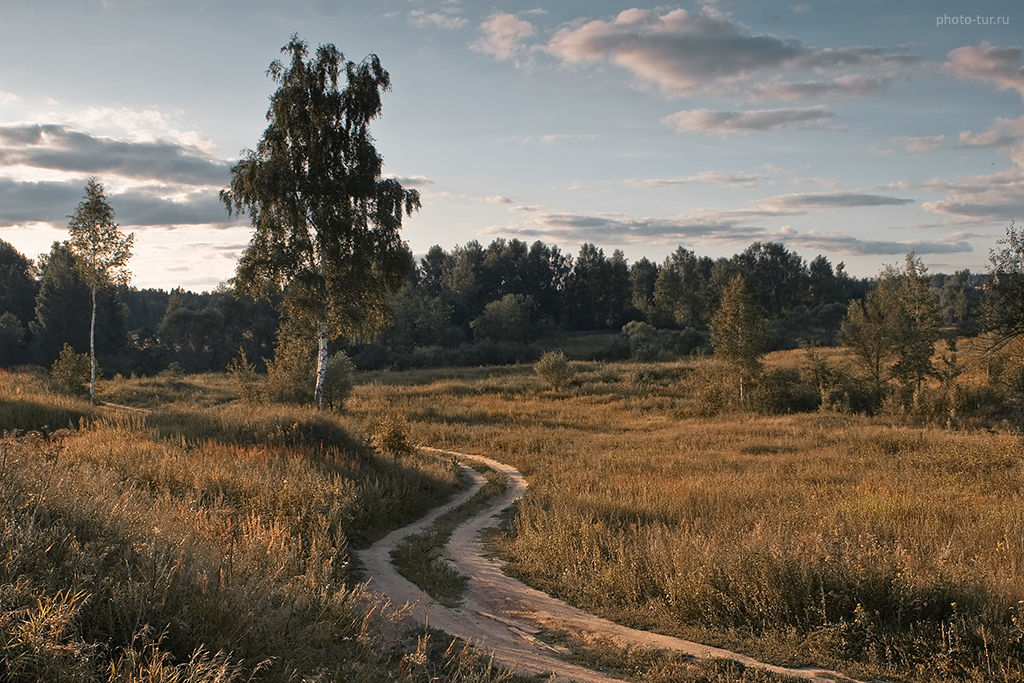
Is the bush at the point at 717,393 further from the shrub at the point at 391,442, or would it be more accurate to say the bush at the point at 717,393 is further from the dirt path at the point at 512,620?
the dirt path at the point at 512,620

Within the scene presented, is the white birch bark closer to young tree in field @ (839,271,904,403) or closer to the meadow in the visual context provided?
the meadow

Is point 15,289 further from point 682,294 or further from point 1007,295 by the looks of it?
point 1007,295

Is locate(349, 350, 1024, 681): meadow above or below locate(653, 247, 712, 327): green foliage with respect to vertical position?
below

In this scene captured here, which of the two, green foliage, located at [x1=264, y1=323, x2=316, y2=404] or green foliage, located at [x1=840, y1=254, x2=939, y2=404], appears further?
green foliage, located at [x1=840, y1=254, x2=939, y2=404]

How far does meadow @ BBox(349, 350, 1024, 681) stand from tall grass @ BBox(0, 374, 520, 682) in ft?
9.49

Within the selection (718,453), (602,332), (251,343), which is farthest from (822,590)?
(602,332)

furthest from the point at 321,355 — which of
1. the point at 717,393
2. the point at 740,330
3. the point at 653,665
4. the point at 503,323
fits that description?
the point at 503,323

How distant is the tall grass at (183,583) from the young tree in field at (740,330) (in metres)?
25.3

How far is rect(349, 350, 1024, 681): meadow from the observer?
267 inches

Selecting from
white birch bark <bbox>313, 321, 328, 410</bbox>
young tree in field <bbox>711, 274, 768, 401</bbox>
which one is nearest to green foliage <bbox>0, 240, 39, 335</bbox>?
white birch bark <bbox>313, 321, 328, 410</bbox>

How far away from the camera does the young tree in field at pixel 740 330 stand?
1298 inches

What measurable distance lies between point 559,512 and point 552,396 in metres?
28.6

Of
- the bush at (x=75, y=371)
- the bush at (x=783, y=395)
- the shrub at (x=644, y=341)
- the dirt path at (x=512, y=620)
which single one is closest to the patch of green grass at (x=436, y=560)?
the dirt path at (x=512, y=620)

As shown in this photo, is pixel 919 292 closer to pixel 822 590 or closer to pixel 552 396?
pixel 552 396
